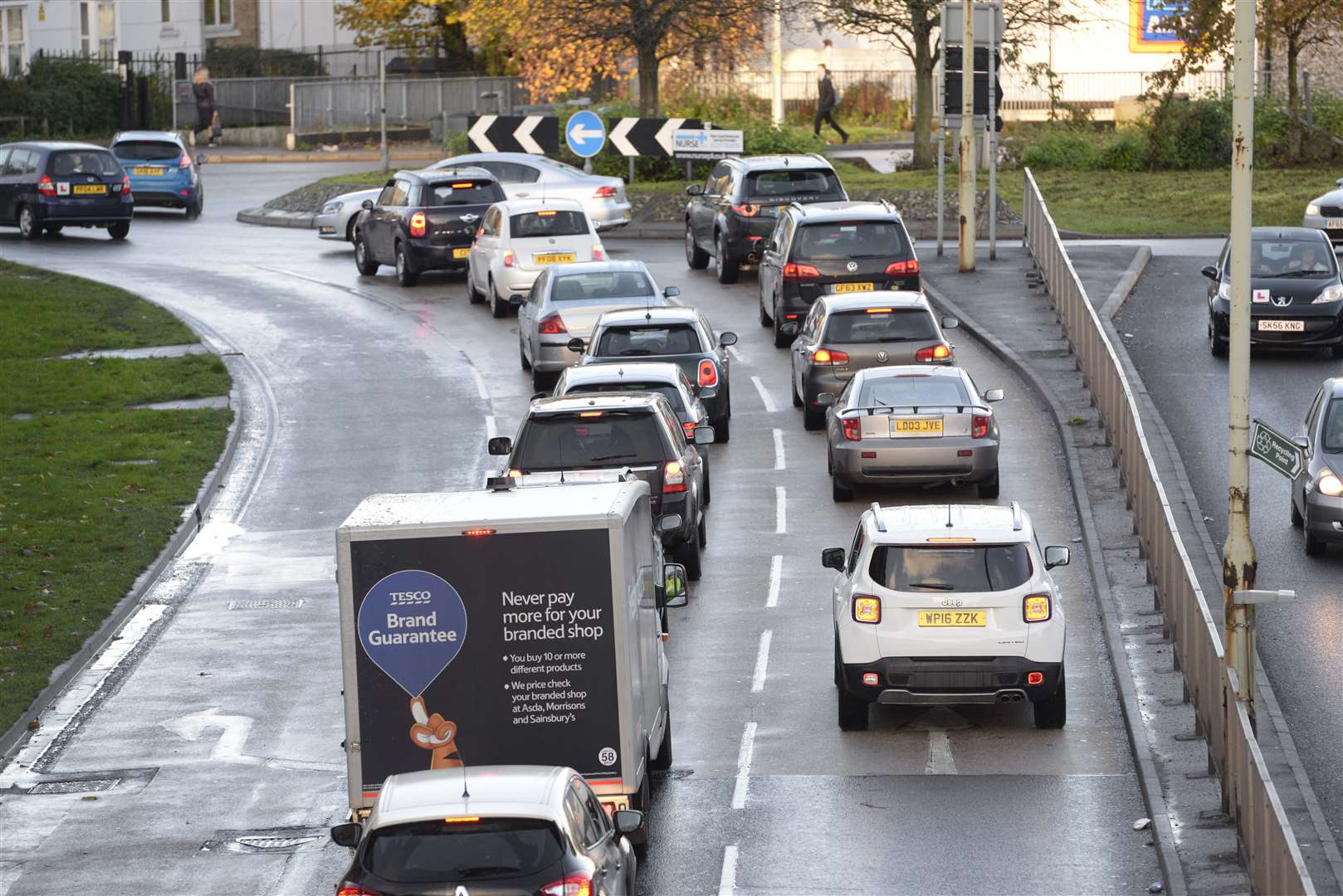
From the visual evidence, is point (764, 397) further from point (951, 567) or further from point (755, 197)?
point (951, 567)

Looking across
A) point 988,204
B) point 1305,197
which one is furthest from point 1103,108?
point 988,204

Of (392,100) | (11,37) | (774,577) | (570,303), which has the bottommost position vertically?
(774,577)

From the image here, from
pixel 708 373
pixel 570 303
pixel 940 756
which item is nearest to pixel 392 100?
pixel 570 303

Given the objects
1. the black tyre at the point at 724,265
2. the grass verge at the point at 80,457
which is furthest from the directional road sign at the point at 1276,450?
the black tyre at the point at 724,265

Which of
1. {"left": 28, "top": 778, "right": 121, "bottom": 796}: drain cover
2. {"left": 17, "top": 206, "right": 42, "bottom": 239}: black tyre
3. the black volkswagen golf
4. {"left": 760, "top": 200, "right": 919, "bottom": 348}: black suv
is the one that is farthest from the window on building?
{"left": 28, "top": 778, "right": 121, "bottom": 796}: drain cover

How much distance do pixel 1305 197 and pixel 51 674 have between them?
3210cm

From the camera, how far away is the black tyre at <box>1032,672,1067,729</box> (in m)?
15.7

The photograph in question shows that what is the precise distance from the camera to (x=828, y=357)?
84.1 ft

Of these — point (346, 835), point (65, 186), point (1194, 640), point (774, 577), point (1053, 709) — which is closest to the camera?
point (346, 835)

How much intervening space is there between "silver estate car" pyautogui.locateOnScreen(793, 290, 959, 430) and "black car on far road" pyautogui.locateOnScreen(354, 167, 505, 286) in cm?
1132

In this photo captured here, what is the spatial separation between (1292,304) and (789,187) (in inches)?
Result: 351

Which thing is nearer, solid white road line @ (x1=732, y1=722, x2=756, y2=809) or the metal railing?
the metal railing

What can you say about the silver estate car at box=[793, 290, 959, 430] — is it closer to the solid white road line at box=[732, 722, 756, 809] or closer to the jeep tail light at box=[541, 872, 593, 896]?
the solid white road line at box=[732, 722, 756, 809]

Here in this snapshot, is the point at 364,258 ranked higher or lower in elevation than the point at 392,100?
lower
